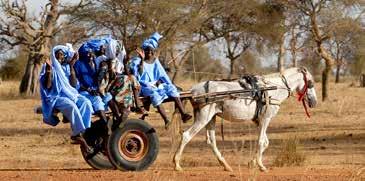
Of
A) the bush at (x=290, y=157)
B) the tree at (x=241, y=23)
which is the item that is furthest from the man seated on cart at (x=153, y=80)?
the tree at (x=241, y=23)

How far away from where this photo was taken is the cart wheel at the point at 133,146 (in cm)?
1185

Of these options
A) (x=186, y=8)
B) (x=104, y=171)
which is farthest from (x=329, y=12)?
(x=104, y=171)

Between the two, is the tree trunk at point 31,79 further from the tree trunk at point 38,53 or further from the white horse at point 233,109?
the white horse at point 233,109

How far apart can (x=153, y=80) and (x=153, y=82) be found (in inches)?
1.7

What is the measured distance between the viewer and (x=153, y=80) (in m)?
12.6

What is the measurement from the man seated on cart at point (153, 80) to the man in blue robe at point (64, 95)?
102 centimetres

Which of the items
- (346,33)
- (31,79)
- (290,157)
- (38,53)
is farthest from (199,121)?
(31,79)

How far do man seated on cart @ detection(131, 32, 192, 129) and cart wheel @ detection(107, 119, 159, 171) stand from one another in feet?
1.46

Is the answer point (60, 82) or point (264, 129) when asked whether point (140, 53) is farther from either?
point (264, 129)

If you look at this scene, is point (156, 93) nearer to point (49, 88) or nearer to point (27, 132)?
point (49, 88)

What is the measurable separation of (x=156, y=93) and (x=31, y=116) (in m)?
17.5

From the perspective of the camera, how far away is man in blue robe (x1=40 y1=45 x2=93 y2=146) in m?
11.6

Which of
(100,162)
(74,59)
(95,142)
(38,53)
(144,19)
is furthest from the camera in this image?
(38,53)

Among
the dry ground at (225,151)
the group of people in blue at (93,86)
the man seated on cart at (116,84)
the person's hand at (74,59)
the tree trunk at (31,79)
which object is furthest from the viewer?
the tree trunk at (31,79)
